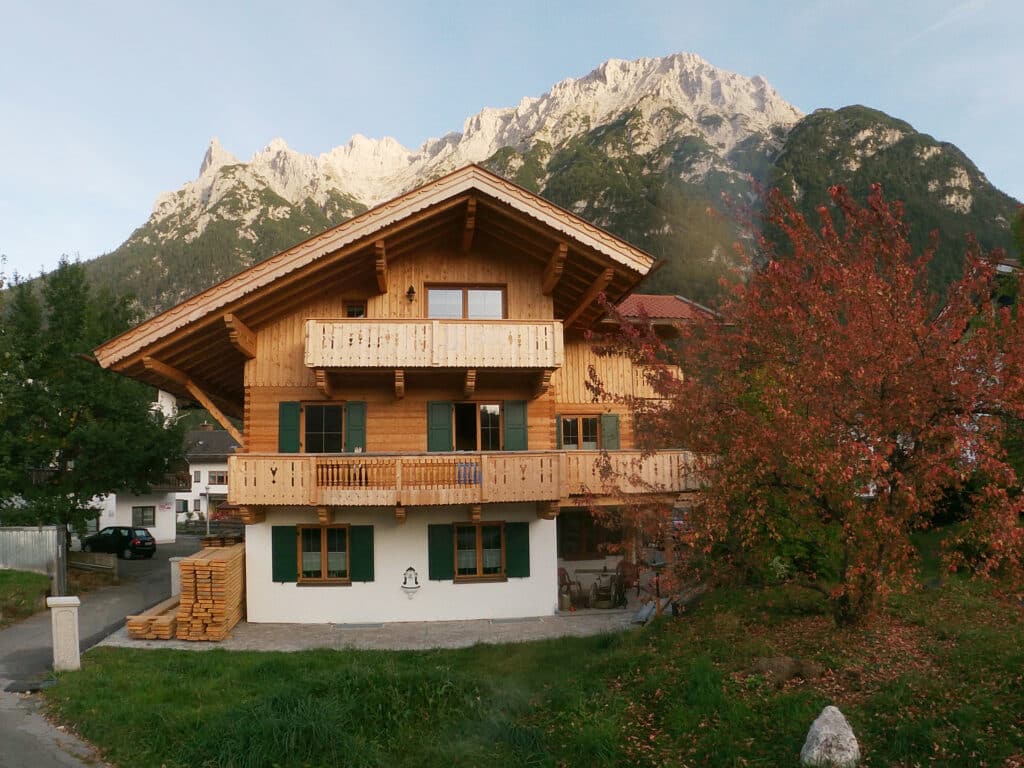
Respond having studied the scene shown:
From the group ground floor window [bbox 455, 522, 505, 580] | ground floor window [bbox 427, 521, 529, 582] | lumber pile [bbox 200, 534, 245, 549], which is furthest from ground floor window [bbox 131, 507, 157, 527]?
ground floor window [bbox 455, 522, 505, 580]

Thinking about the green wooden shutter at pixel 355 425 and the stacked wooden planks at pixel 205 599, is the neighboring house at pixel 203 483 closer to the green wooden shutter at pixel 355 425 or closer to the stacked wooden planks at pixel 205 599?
the green wooden shutter at pixel 355 425

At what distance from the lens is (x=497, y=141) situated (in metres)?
195

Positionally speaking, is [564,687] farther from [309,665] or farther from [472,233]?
[472,233]

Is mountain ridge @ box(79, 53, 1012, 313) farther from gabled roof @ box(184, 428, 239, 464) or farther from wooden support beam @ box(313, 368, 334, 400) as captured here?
wooden support beam @ box(313, 368, 334, 400)

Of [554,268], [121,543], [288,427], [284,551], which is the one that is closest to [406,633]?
[284,551]

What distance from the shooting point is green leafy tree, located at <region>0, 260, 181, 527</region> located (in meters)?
22.9

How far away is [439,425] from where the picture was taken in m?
17.6

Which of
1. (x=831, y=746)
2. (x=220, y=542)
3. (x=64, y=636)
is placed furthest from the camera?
(x=220, y=542)

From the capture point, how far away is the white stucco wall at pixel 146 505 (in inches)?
1651

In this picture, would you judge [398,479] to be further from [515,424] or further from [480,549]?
[515,424]

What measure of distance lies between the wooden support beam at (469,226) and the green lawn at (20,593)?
13842 mm

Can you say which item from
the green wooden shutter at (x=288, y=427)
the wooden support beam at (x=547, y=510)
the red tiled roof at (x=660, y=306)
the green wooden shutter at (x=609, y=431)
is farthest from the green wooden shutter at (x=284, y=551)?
the red tiled roof at (x=660, y=306)

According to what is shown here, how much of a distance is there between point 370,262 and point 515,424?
5.34 m

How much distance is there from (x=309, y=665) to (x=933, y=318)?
10.8 metres
